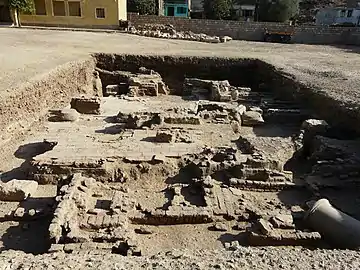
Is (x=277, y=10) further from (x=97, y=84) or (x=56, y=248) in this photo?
(x=56, y=248)

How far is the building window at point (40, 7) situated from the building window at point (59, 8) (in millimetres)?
761

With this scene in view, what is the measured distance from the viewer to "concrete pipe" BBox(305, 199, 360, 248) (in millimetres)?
5250

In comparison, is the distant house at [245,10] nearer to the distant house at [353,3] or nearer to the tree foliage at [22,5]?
the distant house at [353,3]

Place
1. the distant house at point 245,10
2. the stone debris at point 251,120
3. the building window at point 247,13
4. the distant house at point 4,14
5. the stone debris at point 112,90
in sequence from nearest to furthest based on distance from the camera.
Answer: the stone debris at point 251,120 → the stone debris at point 112,90 → the distant house at point 4,14 → the distant house at point 245,10 → the building window at point 247,13

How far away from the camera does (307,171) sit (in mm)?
8391

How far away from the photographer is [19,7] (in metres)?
24.9

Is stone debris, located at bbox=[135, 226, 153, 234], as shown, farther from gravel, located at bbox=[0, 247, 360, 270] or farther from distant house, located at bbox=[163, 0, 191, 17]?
distant house, located at bbox=[163, 0, 191, 17]

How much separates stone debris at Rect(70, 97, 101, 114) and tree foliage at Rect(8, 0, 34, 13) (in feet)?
55.2

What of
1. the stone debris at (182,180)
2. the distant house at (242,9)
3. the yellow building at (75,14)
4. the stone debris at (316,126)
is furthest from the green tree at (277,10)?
the stone debris at (316,126)

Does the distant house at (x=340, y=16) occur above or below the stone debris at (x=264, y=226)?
above

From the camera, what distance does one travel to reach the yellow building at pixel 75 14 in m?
26.0

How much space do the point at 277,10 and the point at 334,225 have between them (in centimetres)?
2835

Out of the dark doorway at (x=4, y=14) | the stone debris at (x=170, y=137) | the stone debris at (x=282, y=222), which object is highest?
the dark doorway at (x=4, y=14)

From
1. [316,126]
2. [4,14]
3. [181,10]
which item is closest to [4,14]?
[4,14]
